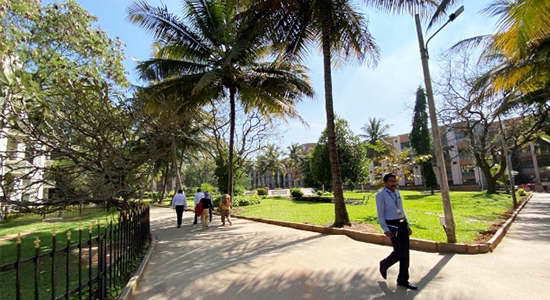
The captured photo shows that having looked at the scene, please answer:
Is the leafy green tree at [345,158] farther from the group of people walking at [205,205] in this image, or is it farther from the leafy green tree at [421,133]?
the leafy green tree at [421,133]

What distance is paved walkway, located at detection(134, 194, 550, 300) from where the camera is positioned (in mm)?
4051

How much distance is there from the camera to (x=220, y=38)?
42.7 feet

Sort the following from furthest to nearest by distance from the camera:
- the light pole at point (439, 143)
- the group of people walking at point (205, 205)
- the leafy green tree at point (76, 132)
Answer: the group of people walking at point (205, 205)
the light pole at point (439, 143)
the leafy green tree at point (76, 132)

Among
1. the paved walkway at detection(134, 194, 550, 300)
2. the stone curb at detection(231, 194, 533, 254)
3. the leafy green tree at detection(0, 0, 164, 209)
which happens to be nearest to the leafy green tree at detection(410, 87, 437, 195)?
the paved walkway at detection(134, 194, 550, 300)

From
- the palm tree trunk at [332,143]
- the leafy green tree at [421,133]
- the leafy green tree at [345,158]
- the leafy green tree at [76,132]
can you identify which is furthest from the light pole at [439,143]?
the leafy green tree at [421,133]

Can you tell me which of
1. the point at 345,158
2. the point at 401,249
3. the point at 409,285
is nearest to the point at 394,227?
the point at 401,249

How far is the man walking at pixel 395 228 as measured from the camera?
4.15 m

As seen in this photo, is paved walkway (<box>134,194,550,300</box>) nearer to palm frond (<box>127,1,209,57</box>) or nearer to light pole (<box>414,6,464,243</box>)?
light pole (<box>414,6,464,243</box>)

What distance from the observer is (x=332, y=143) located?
898 centimetres

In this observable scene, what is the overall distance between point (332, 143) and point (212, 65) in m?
7.71

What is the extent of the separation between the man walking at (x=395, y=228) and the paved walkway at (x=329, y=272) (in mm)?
250

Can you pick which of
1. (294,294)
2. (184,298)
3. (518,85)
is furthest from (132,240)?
(518,85)

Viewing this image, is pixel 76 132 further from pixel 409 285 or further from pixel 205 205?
pixel 409 285

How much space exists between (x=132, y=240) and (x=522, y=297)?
6.31m
